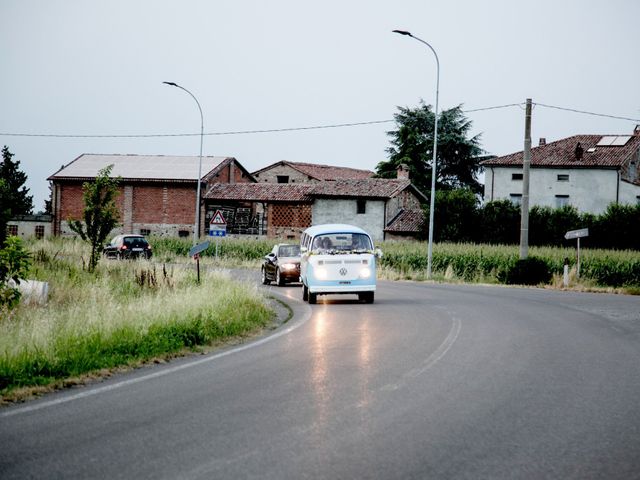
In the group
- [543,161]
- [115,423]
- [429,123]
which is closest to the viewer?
[115,423]

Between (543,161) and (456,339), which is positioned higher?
(543,161)

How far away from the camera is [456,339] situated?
1343cm

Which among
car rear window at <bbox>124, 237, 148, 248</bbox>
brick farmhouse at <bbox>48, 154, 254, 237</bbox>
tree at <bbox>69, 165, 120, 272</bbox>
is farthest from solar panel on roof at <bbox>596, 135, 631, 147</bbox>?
tree at <bbox>69, 165, 120, 272</bbox>

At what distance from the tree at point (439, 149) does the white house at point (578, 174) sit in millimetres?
9330

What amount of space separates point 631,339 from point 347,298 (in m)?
11.1

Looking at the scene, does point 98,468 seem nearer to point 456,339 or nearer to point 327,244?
point 456,339

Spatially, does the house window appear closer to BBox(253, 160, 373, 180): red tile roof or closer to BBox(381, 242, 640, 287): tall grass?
BBox(381, 242, 640, 287): tall grass

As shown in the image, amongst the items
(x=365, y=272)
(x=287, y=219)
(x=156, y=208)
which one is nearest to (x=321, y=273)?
(x=365, y=272)

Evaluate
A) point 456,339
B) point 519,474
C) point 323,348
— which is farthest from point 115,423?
point 456,339

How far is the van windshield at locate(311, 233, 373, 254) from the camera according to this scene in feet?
71.6

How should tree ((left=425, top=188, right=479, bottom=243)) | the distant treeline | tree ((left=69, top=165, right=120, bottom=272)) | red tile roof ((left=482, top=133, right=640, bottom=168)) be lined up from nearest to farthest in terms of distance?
tree ((left=69, top=165, right=120, bottom=272)), the distant treeline, tree ((left=425, top=188, right=479, bottom=243)), red tile roof ((left=482, top=133, right=640, bottom=168))

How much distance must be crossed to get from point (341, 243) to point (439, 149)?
60.6 meters

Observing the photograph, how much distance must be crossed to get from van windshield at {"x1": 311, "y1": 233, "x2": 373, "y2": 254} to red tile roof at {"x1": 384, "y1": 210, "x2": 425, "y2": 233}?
4433 centimetres

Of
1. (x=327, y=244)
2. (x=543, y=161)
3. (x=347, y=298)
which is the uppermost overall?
(x=543, y=161)
